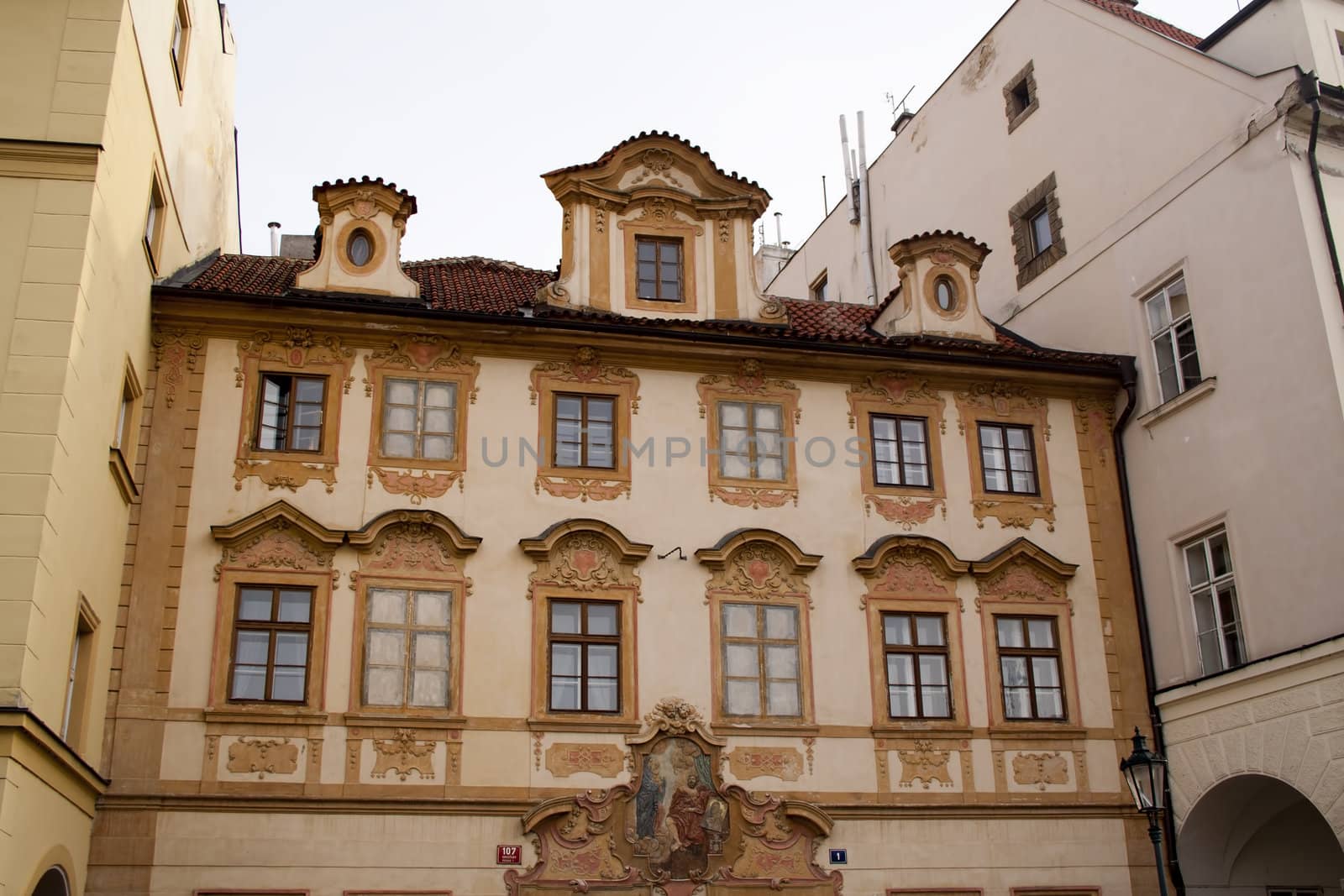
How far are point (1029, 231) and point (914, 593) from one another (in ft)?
25.5

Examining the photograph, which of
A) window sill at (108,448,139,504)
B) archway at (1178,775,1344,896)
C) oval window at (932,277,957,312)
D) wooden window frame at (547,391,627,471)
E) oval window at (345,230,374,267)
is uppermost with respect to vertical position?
oval window at (932,277,957,312)

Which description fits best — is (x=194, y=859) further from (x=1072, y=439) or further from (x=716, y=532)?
(x=1072, y=439)

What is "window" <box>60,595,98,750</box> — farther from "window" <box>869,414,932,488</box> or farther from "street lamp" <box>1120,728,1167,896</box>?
"street lamp" <box>1120,728,1167,896</box>

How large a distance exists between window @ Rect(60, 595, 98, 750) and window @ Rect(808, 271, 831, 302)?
18.2 m

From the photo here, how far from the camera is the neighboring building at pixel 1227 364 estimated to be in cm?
1612

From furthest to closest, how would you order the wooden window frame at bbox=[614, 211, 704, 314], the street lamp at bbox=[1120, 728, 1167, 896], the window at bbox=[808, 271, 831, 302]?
the window at bbox=[808, 271, 831, 302] → the wooden window frame at bbox=[614, 211, 704, 314] → the street lamp at bbox=[1120, 728, 1167, 896]

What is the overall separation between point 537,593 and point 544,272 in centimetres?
613

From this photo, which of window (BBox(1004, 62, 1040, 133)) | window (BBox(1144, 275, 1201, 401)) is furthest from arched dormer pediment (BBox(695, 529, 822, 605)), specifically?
window (BBox(1004, 62, 1040, 133))

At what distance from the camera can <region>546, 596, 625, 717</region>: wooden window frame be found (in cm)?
1658

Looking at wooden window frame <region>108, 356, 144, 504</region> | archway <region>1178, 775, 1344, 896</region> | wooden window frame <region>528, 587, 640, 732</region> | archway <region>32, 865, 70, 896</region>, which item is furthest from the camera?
archway <region>1178, 775, 1344, 896</region>

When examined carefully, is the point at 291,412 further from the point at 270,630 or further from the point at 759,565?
the point at 759,565

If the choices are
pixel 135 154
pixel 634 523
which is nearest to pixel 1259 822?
pixel 634 523

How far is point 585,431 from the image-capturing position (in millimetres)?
17891

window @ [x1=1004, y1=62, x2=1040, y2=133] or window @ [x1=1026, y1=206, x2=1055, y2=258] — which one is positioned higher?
window @ [x1=1004, y1=62, x2=1040, y2=133]
